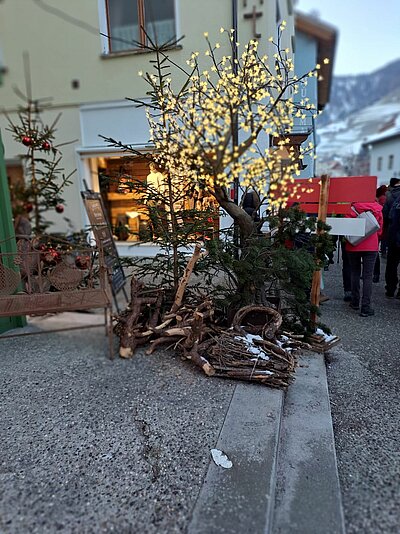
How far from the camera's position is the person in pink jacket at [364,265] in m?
3.68

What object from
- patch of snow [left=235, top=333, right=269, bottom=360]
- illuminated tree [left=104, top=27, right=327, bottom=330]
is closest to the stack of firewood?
patch of snow [left=235, top=333, right=269, bottom=360]

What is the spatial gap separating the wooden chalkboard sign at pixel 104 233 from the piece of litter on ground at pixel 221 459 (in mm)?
2594

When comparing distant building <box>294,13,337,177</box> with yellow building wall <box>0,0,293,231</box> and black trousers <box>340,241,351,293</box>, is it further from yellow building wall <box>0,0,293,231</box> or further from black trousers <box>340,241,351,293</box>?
black trousers <box>340,241,351,293</box>

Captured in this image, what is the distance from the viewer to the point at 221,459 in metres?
1.86

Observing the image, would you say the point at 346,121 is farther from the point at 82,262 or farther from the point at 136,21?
the point at 82,262

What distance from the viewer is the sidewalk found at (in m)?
1.55

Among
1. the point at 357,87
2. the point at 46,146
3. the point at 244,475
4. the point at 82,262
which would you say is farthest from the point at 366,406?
the point at 357,87

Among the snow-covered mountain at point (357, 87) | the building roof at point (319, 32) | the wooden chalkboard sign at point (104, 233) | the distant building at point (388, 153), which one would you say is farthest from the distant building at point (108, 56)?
the distant building at point (388, 153)

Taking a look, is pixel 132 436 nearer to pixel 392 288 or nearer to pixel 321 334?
pixel 321 334

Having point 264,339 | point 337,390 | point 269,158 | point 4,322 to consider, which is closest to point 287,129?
point 269,158

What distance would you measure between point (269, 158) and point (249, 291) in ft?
3.85

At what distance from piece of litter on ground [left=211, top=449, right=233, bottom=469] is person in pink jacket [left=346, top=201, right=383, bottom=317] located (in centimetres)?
250

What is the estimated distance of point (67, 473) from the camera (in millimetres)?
1812

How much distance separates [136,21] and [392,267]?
3850 mm
